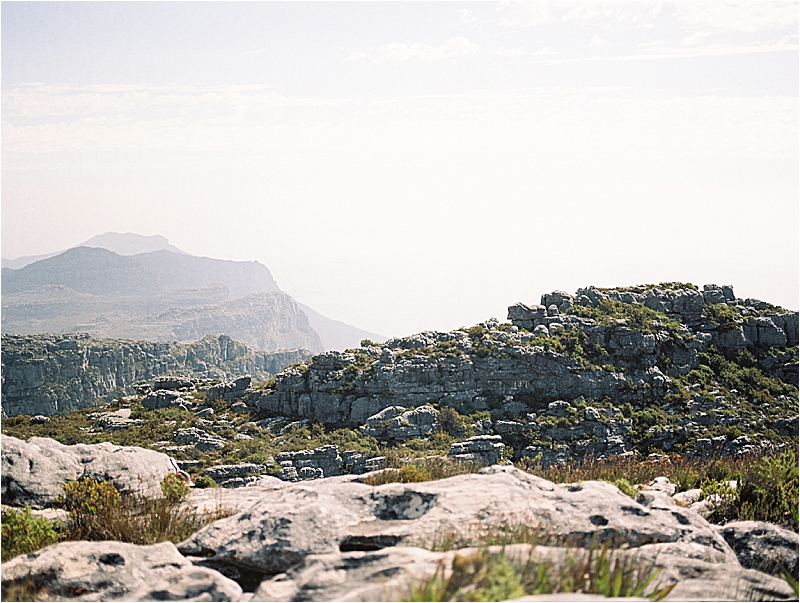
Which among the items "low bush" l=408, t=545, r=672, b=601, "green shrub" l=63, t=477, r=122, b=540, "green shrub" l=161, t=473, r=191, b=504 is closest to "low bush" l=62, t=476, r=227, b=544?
"green shrub" l=63, t=477, r=122, b=540

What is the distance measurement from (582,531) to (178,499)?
6.42 metres

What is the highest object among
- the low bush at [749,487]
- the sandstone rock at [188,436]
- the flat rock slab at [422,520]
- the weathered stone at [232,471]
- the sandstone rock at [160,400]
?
the flat rock slab at [422,520]

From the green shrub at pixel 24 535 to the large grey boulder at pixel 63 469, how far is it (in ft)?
5.09

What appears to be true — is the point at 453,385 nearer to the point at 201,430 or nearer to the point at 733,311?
the point at 201,430

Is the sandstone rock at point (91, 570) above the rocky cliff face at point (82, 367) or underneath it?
above

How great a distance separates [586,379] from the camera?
3722 cm

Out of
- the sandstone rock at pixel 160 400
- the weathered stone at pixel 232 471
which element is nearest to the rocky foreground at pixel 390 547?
the weathered stone at pixel 232 471

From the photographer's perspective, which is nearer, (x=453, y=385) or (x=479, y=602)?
(x=479, y=602)

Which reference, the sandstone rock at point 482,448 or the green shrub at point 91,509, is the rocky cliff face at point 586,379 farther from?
the green shrub at point 91,509

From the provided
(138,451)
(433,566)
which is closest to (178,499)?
(138,451)

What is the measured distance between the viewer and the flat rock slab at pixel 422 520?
684 cm

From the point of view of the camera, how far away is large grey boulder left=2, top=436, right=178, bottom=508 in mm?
10259

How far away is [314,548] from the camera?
6758 mm

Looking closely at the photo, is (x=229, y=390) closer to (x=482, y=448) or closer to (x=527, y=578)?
(x=482, y=448)
